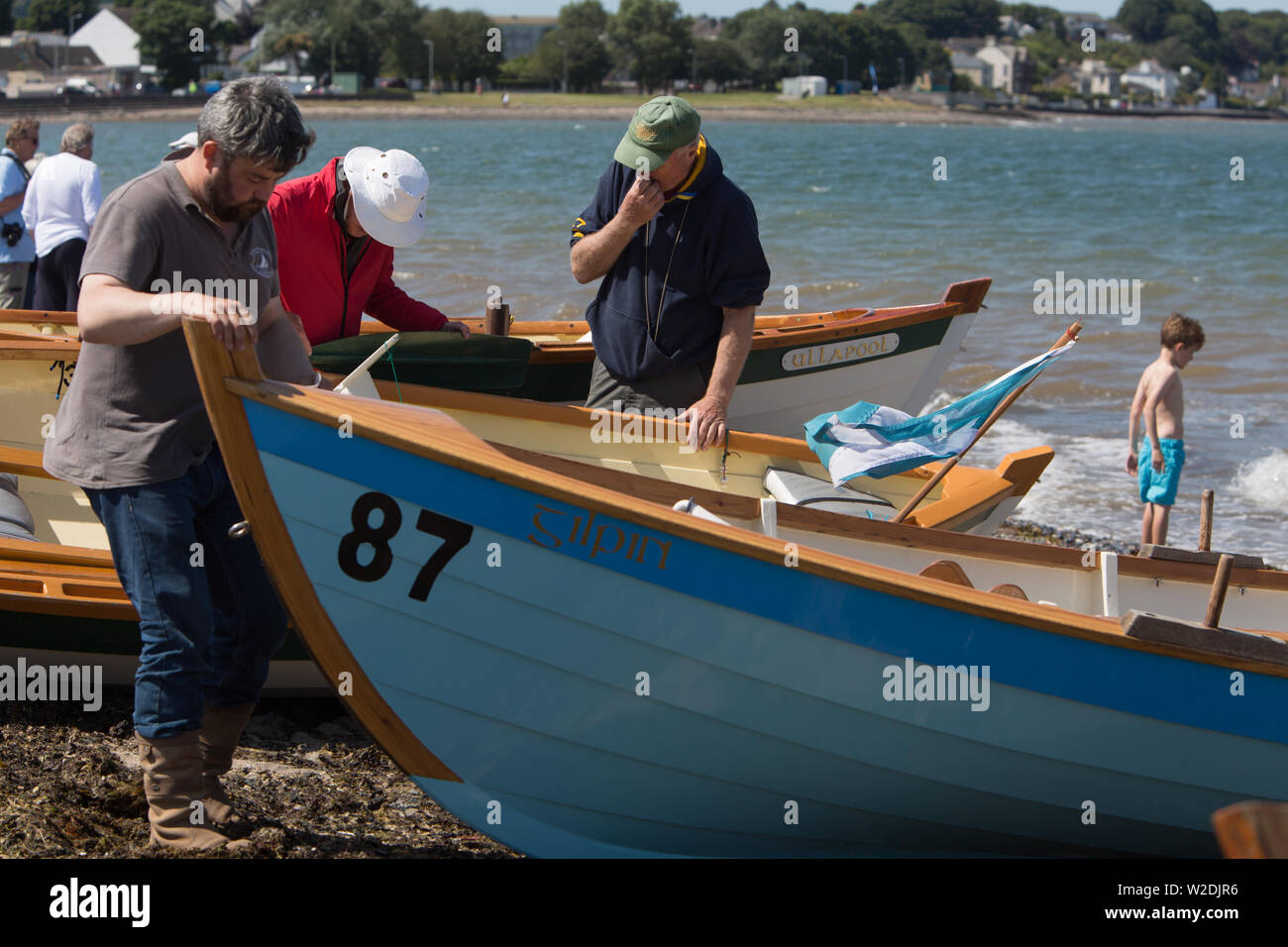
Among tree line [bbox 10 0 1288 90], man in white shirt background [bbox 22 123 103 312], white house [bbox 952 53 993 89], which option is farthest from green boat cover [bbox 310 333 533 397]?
white house [bbox 952 53 993 89]

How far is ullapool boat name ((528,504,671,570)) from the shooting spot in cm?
329

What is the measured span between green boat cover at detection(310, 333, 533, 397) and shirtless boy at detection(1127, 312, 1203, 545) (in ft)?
12.3

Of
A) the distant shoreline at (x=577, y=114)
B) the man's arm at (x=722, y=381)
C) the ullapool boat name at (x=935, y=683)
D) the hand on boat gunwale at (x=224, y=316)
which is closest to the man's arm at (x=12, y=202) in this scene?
the man's arm at (x=722, y=381)

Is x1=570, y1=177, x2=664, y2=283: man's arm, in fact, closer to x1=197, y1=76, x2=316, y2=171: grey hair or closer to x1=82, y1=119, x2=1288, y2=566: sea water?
x1=197, y1=76, x2=316, y2=171: grey hair

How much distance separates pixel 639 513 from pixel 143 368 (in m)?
1.23

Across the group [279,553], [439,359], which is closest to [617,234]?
[439,359]

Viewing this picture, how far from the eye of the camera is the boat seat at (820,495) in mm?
5184

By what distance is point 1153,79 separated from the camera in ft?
523

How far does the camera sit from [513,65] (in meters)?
124

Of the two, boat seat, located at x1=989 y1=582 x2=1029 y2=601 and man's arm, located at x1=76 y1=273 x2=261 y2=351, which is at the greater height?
man's arm, located at x1=76 y1=273 x2=261 y2=351

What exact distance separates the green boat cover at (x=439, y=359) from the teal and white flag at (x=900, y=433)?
5.16 feet

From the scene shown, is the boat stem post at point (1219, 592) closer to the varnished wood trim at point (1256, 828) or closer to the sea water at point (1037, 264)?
the varnished wood trim at point (1256, 828)

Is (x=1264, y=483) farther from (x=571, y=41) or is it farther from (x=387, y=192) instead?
(x=571, y=41)
